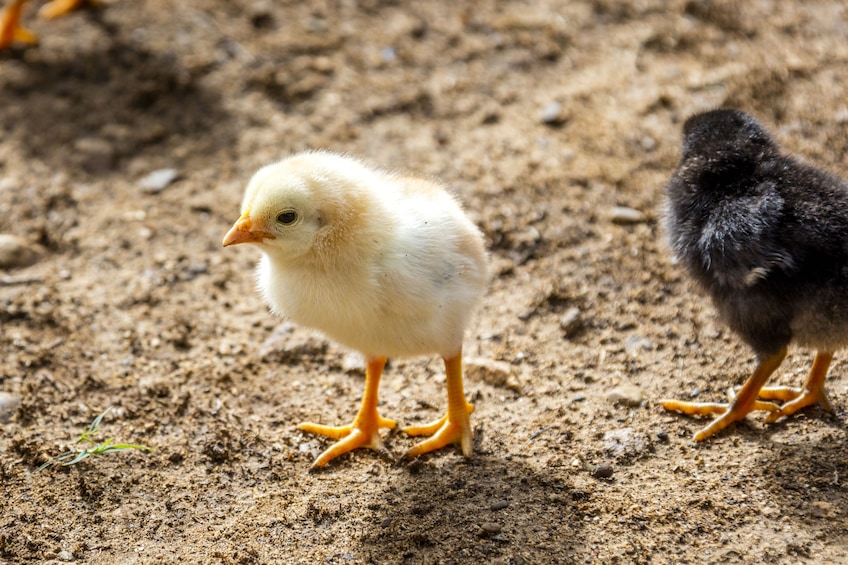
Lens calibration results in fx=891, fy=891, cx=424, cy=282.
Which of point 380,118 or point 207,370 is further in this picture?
point 380,118

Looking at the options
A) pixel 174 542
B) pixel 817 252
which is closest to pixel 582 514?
pixel 817 252

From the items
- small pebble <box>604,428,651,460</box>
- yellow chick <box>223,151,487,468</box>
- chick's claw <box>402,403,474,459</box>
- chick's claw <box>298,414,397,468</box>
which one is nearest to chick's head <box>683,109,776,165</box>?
yellow chick <box>223,151,487,468</box>

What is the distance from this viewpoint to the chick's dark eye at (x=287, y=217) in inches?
125

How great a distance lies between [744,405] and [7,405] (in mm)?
2997

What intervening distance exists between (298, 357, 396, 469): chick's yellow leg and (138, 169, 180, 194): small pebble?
2.21 m

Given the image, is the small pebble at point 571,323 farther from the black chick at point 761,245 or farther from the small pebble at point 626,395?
the black chick at point 761,245

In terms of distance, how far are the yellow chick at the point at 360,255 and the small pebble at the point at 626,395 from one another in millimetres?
743

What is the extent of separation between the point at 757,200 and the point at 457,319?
47.0 inches

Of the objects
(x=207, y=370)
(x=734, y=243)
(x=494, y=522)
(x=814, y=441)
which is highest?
(x=734, y=243)

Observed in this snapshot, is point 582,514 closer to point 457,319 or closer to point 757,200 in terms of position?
point 457,319

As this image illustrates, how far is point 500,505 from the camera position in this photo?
3.22m

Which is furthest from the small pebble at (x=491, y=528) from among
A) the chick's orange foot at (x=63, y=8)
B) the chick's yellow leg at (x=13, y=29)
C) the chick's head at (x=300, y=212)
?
the chick's orange foot at (x=63, y=8)

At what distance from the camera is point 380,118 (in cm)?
566

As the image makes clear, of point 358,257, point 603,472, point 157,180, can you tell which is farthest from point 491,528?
point 157,180
